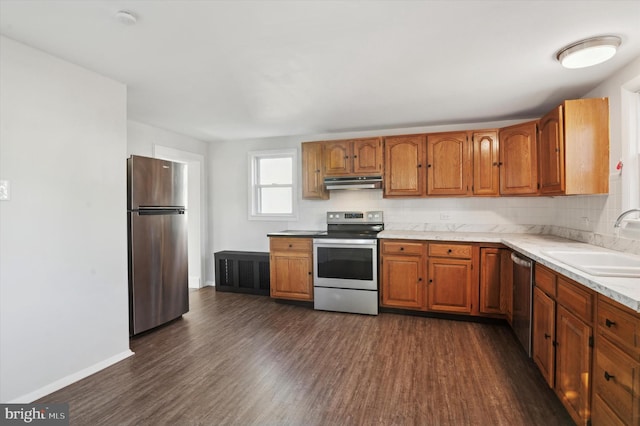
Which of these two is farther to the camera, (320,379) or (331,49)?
(320,379)

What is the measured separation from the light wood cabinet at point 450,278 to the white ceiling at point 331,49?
1.58m

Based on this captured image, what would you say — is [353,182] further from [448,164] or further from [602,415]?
[602,415]

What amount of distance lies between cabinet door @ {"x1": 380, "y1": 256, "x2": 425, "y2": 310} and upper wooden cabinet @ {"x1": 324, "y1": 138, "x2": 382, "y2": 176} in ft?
3.90

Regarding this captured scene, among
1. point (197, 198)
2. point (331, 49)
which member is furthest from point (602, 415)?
point (197, 198)

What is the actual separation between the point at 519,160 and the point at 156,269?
4091 mm

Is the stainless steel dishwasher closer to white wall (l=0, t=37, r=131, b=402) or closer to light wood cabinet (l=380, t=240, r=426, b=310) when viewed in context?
light wood cabinet (l=380, t=240, r=426, b=310)

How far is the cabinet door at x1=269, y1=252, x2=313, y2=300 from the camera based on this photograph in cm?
404

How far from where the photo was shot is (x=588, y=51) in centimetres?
204

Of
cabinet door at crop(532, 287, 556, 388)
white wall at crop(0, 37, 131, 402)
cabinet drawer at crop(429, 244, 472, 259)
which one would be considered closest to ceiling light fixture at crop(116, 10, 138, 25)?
white wall at crop(0, 37, 131, 402)

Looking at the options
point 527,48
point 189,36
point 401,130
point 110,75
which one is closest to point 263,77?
point 189,36

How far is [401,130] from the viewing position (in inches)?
170

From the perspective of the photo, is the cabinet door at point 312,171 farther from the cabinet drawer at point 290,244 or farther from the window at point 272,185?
the cabinet drawer at point 290,244

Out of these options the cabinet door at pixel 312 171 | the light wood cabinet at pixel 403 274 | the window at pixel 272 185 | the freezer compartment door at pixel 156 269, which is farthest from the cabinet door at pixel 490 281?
the freezer compartment door at pixel 156 269

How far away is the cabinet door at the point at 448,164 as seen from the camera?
375cm
